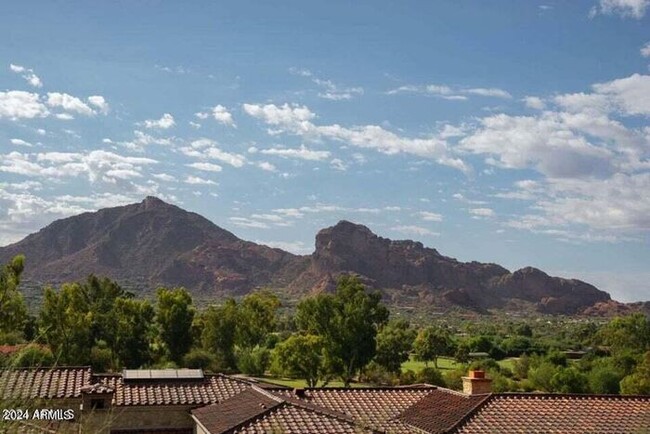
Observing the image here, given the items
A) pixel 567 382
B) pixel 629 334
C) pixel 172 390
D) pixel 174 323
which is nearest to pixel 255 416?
pixel 172 390

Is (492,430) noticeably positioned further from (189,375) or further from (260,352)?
(260,352)

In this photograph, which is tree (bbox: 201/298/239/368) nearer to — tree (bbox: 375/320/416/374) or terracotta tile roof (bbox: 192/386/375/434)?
tree (bbox: 375/320/416/374)

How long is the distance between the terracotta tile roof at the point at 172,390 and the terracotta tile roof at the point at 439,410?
212 inches

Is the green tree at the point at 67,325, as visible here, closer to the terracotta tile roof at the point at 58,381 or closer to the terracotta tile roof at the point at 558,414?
the terracotta tile roof at the point at 58,381

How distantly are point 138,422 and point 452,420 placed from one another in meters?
8.30

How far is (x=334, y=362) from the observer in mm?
47906

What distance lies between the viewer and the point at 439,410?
17.6 metres

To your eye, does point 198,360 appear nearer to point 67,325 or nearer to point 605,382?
point 67,325

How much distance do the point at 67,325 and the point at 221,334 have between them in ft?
52.7

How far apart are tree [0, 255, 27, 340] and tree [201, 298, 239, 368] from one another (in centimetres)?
2836

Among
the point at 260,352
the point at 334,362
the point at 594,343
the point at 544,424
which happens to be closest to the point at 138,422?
the point at 544,424

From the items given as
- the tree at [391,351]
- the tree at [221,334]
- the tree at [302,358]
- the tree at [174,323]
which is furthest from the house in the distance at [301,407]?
the tree at [391,351]

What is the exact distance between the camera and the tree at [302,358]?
46.2 metres

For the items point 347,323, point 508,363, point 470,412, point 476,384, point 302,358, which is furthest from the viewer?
point 508,363
